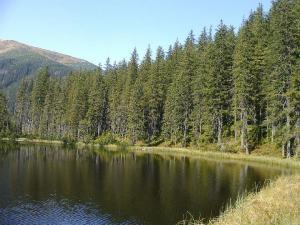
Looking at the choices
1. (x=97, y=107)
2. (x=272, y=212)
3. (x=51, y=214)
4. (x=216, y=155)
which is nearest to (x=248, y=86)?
(x=216, y=155)

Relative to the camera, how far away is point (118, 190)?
1535 inches

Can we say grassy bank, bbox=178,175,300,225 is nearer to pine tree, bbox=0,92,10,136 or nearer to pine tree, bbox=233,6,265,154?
pine tree, bbox=233,6,265,154

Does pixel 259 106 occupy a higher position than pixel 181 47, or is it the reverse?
pixel 181 47

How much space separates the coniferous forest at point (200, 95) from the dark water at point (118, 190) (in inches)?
557

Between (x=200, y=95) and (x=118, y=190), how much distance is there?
51.8m

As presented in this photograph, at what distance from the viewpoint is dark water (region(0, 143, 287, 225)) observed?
28.8 meters

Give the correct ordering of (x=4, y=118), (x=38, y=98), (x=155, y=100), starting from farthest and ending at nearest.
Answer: (x=38, y=98), (x=4, y=118), (x=155, y=100)

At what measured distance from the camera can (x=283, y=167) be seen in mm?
52156

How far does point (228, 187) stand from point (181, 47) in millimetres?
88386

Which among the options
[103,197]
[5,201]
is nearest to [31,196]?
[5,201]

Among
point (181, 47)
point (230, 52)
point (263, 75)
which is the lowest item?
point (263, 75)

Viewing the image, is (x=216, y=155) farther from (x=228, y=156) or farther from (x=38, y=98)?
(x=38, y=98)

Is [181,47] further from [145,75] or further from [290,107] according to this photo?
[290,107]

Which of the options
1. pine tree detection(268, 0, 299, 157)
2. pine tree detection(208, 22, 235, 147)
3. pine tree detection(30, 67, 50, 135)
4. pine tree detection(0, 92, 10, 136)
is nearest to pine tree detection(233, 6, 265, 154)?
pine tree detection(208, 22, 235, 147)
